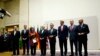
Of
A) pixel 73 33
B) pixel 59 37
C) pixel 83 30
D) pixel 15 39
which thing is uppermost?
pixel 83 30

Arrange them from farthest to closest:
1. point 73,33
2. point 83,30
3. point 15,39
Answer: point 15,39 → point 73,33 → point 83,30

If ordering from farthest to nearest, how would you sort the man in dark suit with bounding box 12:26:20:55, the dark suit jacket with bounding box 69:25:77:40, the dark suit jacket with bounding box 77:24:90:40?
the man in dark suit with bounding box 12:26:20:55, the dark suit jacket with bounding box 69:25:77:40, the dark suit jacket with bounding box 77:24:90:40

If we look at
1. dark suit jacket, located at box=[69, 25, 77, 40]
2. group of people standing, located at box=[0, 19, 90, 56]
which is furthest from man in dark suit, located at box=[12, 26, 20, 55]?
→ dark suit jacket, located at box=[69, 25, 77, 40]

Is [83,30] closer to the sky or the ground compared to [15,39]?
closer to the sky

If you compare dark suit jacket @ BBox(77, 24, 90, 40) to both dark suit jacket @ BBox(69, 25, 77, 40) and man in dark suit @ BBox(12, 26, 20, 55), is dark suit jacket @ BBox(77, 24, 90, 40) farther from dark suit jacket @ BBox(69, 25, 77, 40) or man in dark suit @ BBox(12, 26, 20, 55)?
man in dark suit @ BBox(12, 26, 20, 55)

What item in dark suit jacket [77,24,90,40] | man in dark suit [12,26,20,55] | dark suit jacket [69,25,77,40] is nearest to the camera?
dark suit jacket [77,24,90,40]

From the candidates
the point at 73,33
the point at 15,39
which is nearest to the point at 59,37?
the point at 73,33

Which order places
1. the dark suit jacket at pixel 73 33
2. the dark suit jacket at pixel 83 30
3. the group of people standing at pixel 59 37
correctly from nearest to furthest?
the dark suit jacket at pixel 83 30, the group of people standing at pixel 59 37, the dark suit jacket at pixel 73 33

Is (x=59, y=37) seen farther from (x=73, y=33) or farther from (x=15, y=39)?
(x=15, y=39)

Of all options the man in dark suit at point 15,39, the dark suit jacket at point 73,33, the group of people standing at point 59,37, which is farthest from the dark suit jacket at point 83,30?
the man in dark suit at point 15,39

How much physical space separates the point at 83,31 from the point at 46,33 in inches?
83.6

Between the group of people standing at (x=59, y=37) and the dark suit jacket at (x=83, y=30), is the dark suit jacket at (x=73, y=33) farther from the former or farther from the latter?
the dark suit jacket at (x=83, y=30)

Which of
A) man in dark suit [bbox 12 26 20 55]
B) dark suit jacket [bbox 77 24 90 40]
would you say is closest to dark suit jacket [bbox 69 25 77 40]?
dark suit jacket [bbox 77 24 90 40]

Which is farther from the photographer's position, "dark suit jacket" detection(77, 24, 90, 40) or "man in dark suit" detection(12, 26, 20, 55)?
"man in dark suit" detection(12, 26, 20, 55)
